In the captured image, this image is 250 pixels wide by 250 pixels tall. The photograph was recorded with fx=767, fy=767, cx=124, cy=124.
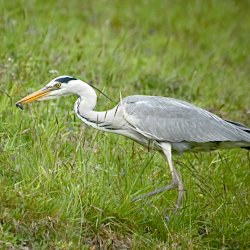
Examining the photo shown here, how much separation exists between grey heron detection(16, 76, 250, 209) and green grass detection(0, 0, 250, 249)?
0.18 metres

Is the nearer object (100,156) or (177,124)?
(100,156)

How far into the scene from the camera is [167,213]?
6.12 metres

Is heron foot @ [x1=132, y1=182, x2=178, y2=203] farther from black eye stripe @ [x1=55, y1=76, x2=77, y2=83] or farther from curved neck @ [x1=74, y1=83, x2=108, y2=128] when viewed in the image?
black eye stripe @ [x1=55, y1=76, x2=77, y2=83]

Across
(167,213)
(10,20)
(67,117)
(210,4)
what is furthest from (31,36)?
(210,4)

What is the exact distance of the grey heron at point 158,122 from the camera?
6402 millimetres

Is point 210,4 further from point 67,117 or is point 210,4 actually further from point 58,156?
point 58,156

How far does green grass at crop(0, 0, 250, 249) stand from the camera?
555cm

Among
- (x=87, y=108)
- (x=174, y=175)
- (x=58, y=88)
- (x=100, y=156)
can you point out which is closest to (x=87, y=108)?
(x=87, y=108)

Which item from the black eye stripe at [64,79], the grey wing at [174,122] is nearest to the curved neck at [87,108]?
the black eye stripe at [64,79]

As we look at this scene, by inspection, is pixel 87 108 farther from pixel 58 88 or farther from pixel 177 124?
pixel 177 124

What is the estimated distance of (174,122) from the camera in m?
6.61

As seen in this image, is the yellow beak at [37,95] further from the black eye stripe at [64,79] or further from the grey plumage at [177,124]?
the grey plumage at [177,124]

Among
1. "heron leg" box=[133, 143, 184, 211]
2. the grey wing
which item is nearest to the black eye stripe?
the grey wing

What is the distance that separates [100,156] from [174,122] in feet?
2.32
